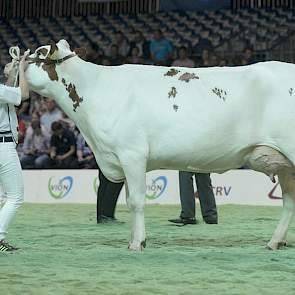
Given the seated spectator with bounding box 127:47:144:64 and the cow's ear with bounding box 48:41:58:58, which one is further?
the seated spectator with bounding box 127:47:144:64

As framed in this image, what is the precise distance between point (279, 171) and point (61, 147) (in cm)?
1006

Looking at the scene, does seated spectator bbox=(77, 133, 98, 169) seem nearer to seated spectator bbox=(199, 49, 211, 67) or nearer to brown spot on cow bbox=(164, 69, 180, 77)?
seated spectator bbox=(199, 49, 211, 67)

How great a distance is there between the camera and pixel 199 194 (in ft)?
36.4

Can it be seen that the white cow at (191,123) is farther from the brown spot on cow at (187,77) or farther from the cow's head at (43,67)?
the cow's head at (43,67)

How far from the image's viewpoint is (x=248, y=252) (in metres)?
7.54

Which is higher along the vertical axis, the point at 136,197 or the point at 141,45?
the point at 141,45

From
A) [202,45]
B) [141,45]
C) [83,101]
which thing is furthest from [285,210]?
[141,45]

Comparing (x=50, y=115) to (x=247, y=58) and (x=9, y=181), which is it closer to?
(x=247, y=58)

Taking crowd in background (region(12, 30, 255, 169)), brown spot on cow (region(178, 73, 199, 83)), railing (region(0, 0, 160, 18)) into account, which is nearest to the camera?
brown spot on cow (region(178, 73, 199, 83))

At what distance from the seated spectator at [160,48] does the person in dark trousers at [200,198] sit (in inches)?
418

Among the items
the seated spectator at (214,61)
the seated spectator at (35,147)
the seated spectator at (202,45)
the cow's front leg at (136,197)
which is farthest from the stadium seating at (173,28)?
the cow's front leg at (136,197)

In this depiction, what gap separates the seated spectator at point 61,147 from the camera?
17266mm

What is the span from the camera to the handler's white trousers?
7645 millimetres

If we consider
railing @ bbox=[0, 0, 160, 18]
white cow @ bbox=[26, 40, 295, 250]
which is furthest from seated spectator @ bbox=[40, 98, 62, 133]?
white cow @ bbox=[26, 40, 295, 250]
